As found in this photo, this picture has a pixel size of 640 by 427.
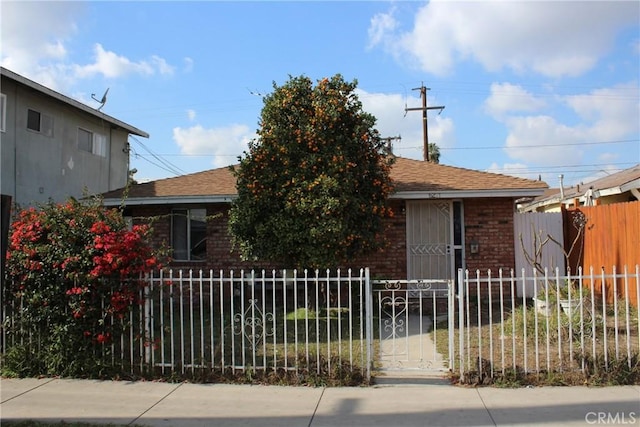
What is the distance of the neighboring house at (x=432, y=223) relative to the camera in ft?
36.8

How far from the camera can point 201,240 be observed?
1235 cm

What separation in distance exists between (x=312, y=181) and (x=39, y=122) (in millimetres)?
10356

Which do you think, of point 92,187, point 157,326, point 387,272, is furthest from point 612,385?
point 92,187

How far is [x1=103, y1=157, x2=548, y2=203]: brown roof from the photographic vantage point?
11.2m

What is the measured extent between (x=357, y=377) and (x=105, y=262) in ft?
10.4

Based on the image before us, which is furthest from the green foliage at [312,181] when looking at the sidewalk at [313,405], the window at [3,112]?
the window at [3,112]

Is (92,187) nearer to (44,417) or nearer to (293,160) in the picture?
(293,160)

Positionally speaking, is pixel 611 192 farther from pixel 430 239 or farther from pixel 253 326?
pixel 253 326

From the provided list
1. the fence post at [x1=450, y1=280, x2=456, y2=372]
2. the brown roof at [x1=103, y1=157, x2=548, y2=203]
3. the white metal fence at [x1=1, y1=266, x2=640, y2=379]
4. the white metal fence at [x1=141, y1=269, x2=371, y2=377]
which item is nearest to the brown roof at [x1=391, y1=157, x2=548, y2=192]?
the brown roof at [x1=103, y1=157, x2=548, y2=203]

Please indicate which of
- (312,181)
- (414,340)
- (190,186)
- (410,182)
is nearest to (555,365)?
(414,340)

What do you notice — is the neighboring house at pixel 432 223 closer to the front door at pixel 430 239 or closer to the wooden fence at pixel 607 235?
the front door at pixel 430 239

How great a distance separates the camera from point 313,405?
5348 millimetres

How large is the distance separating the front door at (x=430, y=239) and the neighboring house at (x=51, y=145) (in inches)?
374

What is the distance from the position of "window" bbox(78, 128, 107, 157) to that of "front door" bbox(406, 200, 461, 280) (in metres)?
11.4
